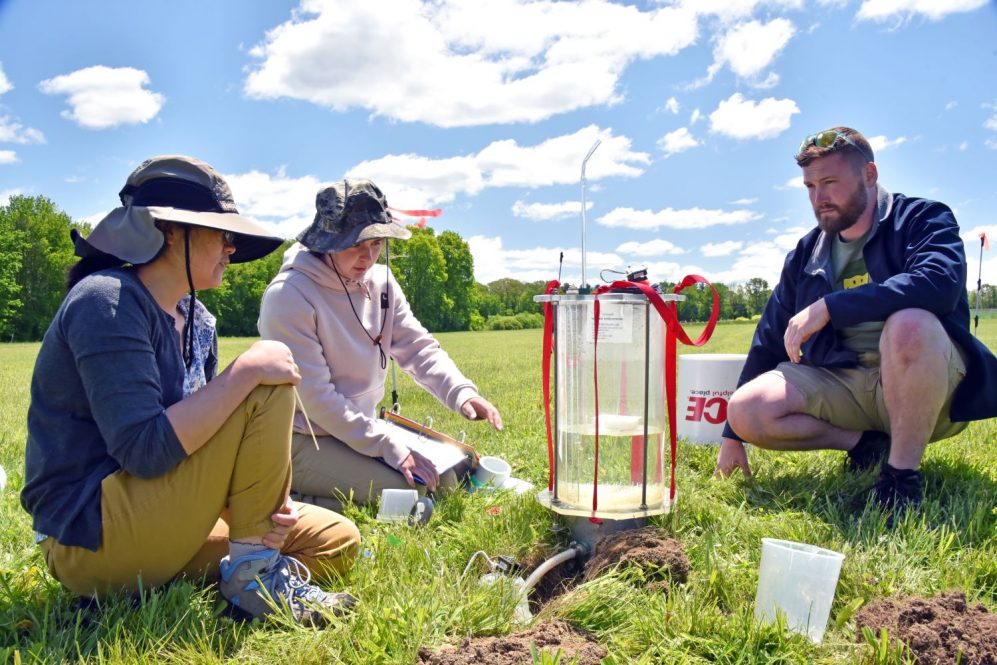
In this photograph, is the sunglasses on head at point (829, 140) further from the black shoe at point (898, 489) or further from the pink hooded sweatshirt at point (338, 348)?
the pink hooded sweatshirt at point (338, 348)

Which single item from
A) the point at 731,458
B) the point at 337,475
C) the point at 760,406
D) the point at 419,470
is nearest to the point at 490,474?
the point at 419,470

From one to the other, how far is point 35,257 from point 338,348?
73275mm

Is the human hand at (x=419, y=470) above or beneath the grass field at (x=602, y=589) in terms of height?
above

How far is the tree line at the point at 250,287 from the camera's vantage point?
6212 centimetres

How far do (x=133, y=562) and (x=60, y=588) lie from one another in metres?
0.46

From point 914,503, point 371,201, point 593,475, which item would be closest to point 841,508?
point 914,503

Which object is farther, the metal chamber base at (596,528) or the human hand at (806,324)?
the human hand at (806,324)

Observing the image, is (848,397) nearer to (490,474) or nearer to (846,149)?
(846,149)

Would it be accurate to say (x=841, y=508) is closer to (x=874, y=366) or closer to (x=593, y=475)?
(x=874, y=366)

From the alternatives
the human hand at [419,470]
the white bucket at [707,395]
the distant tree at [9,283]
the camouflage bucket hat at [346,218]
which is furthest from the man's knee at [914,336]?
the distant tree at [9,283]

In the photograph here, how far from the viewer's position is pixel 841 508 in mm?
3814

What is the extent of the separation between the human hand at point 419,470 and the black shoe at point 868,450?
245 centimetres

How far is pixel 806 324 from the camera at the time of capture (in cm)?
400

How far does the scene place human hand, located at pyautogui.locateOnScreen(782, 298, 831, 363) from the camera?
13.1 feet
